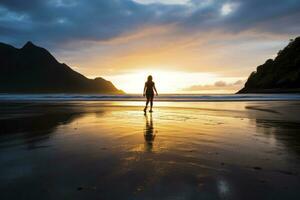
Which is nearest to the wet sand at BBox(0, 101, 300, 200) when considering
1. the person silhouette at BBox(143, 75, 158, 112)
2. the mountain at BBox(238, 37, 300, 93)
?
the person silhouette at BBox(143, 75, 158, 112)

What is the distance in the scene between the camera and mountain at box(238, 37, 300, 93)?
2192 inches

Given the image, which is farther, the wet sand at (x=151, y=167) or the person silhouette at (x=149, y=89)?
the person silhouette at (x=149, y=89)

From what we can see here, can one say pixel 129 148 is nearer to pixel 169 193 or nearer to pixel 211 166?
pixel 211 166

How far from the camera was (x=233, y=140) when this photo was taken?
616 cm

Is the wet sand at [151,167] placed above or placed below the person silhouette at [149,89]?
below

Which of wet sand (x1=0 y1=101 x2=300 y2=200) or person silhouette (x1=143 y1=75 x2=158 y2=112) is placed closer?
wet sand (x1=0 y1=101 x2=300 y2=200)

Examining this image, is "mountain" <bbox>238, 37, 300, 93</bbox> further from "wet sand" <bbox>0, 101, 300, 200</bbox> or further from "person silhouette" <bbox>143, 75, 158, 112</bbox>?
"wet sand" <bbox>0, 101, 300, 200</bbox>

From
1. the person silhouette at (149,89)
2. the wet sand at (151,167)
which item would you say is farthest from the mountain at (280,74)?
the wet sand at (151,167)

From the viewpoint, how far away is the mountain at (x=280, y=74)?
55688 millimetres

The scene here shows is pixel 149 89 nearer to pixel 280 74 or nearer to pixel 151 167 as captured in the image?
pixel 151 167

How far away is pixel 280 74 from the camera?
64.0 m

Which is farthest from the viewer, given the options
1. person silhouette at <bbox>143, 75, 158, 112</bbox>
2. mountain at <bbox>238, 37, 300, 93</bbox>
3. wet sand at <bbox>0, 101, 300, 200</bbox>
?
mountain at <bbox>238, 37, 300, 93</bbox>

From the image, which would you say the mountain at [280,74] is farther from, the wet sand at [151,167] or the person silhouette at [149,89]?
the wet sand at [151,167]

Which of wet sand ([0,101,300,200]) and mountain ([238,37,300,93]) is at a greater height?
mountain ([238,37,300,93])
